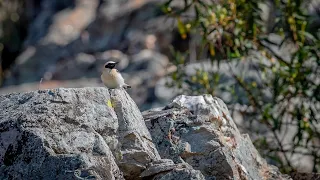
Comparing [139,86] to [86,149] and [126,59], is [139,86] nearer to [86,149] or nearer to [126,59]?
[126,59]

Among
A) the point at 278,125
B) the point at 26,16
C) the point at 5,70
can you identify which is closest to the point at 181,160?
the point at 278,125

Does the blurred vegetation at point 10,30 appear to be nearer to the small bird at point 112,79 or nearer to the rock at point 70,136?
the small bird at point 112,79

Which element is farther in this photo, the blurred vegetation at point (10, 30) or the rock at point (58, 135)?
the blurred vegetation at point (10, 30)

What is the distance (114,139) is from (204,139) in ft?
2.70

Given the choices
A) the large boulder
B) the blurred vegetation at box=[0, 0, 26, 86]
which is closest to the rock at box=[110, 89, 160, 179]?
the large boulder

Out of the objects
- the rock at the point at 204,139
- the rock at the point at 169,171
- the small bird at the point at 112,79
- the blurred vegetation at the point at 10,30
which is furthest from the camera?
the blurred vegetation at the point at 10,30

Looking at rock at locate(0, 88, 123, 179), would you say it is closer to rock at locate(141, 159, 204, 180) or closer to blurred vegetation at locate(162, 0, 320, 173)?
rock at locate(141, 159, 204, 180)

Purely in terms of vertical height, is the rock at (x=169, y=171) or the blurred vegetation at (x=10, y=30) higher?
the blurred vegetation at (x=10, y=30)

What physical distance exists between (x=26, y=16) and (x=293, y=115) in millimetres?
16427

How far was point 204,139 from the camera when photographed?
602 centimetres

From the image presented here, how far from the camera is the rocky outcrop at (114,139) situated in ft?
16.4

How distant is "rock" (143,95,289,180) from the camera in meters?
5.87

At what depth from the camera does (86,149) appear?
16.8 feet

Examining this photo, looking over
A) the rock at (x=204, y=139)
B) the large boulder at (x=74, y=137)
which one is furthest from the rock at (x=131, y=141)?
the rock at (x=204, y=139)
